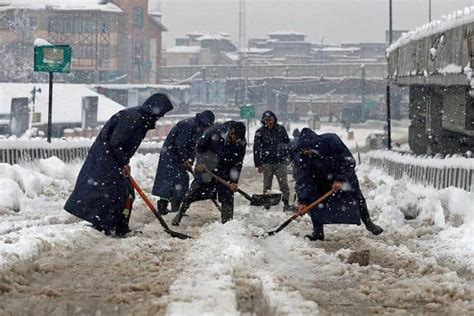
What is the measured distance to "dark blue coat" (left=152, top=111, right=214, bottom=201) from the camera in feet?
38.2

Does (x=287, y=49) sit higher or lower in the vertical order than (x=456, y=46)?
higher

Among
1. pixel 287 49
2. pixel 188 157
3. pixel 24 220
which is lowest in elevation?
pixel 24 220

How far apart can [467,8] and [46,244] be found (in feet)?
27.8

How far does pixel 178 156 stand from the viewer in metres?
11.8

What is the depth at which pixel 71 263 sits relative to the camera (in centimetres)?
712

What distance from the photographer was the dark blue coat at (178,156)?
11.6 metres

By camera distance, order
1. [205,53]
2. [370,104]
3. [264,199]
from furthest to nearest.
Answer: [205,53] < [370,104] < [264,199]

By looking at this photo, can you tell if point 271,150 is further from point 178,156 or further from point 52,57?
point 52,57

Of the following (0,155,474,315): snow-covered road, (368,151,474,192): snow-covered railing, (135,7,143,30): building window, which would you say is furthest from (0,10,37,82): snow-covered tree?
(0,155,474,315): snow-covered road

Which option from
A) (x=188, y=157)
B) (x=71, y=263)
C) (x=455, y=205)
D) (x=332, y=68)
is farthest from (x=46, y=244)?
(x=332, y=68)

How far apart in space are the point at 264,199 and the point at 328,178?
115 inches

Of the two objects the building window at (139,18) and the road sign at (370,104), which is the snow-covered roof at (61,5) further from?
the road sign at (370,104)

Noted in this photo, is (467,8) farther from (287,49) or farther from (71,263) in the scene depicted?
(287,49)

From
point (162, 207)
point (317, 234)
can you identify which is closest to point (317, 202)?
point (317, 234)
